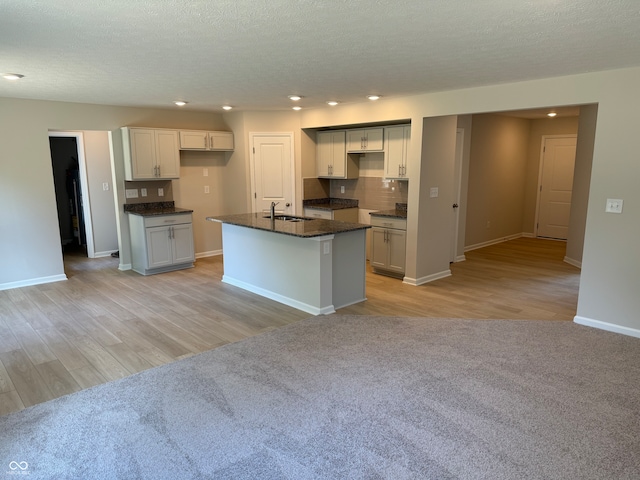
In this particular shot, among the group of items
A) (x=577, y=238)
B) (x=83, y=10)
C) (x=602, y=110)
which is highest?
(x=83, y=10)

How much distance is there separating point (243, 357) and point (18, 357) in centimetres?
184

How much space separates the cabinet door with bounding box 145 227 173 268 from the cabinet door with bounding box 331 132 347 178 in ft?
8.88

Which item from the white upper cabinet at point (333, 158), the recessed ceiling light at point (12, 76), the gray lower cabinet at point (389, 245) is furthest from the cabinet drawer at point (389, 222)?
the recessed ceiling light at point (12, 76)

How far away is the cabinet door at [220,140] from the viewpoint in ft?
21.7

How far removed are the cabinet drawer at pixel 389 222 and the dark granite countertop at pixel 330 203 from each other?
963 millimetres

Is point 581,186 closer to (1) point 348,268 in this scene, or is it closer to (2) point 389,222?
(2) point 389,222

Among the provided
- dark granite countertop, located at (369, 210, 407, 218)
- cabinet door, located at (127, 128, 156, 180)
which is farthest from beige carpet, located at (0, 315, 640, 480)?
cabinet door, located at (127, 128, 156, 180)

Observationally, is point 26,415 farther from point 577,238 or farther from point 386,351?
point 577,238

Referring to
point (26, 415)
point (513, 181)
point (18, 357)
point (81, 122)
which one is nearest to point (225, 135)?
point (81, 122)

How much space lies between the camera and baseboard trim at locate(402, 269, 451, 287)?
5.52 m

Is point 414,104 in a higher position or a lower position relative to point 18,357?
higher

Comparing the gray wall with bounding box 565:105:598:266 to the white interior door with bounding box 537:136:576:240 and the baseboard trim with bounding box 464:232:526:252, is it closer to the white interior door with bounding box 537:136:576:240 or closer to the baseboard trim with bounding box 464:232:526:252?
the baseboard trim with bounding box 464:232:526:252

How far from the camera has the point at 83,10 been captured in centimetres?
217

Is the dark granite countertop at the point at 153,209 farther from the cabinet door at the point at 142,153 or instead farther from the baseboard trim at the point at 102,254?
the baseboard trim at the point at 102,254
